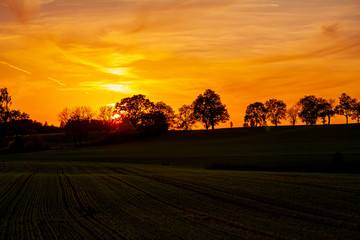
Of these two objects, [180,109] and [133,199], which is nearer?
[133,199]

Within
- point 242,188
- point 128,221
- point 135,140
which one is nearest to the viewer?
point 128,221

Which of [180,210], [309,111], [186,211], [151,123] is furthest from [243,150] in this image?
[309,111]

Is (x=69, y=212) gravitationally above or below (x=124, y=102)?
below

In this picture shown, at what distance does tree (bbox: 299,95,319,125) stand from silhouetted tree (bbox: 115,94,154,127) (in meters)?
58.7

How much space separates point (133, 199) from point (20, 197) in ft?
18.2

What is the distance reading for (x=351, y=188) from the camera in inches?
697

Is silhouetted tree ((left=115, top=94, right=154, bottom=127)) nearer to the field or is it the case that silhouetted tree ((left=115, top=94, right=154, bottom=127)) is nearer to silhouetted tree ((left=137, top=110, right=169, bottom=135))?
silhouetted tree ((left=137, top=110, right=169, bottom=135))

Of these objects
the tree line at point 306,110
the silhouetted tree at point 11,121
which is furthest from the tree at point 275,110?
the silhouetted tree at point 11,121

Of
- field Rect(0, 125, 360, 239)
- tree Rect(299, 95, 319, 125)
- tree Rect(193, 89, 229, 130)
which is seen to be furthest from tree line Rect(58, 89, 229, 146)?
field Rect(0, 125, 360, 239)

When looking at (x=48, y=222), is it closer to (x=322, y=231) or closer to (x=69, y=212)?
(x=69, y=212)

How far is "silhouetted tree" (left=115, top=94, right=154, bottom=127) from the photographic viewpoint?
10075 centimetres

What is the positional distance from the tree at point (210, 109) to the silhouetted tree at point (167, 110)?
7.26 meters

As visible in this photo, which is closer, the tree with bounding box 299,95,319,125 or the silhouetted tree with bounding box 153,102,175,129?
the silhouetted tree with bounding box 153,102,175,129

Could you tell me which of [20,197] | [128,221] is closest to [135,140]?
[20,197]
